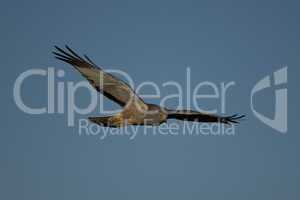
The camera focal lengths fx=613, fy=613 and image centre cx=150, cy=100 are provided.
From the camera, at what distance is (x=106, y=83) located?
5219 millimetres

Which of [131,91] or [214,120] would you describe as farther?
[214,120]

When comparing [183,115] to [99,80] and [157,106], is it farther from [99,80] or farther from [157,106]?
[99,80]

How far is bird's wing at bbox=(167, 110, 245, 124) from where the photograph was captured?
532cm

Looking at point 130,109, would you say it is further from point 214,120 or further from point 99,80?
point 214,120

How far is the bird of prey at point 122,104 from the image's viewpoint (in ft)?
17.0

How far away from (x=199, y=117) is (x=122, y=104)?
716 mm

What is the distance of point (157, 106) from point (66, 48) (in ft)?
3.27

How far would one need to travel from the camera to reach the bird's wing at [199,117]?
17.5 ft

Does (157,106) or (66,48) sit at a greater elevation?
(66,48)

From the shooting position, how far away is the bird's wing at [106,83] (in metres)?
5.14

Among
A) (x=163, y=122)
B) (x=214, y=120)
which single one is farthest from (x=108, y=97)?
(x=214, y=120)

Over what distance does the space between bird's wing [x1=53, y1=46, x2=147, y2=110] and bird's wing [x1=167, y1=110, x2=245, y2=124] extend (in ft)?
0.93

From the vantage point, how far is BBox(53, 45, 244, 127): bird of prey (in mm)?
5191

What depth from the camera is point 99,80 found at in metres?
5.24
